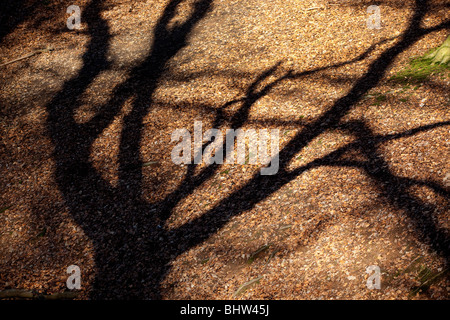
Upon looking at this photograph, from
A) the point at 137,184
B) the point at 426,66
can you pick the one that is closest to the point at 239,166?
the point at 137,184

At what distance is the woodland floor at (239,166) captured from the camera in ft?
11.3

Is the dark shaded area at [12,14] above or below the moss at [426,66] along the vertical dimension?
above

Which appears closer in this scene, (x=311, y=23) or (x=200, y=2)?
(x=311, y=23)

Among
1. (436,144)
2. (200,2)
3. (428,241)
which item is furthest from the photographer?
(200,2)

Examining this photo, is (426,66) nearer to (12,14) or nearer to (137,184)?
(137,184)

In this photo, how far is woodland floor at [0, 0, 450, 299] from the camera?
3.45 meters

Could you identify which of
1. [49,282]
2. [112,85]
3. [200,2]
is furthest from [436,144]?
[200,2]

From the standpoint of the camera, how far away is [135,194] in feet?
15.8

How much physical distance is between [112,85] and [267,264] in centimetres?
503

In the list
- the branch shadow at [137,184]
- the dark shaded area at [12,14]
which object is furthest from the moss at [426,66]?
the dark shaded area at [12,14]

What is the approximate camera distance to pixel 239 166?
4.82m

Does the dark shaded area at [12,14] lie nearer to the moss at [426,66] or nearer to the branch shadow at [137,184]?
the branch shadow at [137,184]
